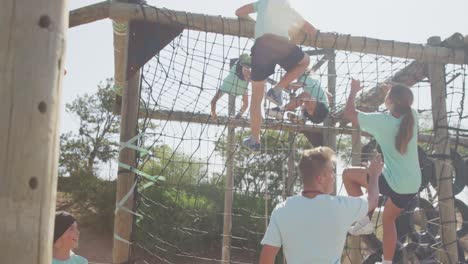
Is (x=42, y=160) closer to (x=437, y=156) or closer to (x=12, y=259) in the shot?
(x=12, y=259)

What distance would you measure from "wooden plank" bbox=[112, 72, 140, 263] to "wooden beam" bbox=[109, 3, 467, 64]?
384 mm

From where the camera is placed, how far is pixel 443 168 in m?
3.21

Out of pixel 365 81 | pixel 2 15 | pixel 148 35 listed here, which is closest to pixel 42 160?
pixel 2 15

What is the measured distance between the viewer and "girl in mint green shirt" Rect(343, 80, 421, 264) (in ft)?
8.73

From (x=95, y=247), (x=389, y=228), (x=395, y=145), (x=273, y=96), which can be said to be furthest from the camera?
(x=95, y=247)

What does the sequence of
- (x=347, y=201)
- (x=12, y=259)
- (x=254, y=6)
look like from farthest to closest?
(x=254, y=6) → (x=347, y=201) → (x=12, y=259)

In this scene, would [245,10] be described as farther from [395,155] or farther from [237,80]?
[395,155]

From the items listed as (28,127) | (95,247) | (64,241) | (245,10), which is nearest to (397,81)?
(245,10)

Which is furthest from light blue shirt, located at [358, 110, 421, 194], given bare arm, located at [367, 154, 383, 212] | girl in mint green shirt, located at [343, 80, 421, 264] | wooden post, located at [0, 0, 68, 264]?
wooden post, located at [0, 0, 68, 264]

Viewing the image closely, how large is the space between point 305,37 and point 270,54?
1.27ft

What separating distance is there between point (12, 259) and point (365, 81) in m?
2.71

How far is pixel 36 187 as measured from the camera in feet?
4.07

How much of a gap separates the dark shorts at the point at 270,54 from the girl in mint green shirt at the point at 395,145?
1.33 ft

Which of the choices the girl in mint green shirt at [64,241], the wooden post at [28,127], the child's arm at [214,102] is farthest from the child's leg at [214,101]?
the wooden post at [28,127]
